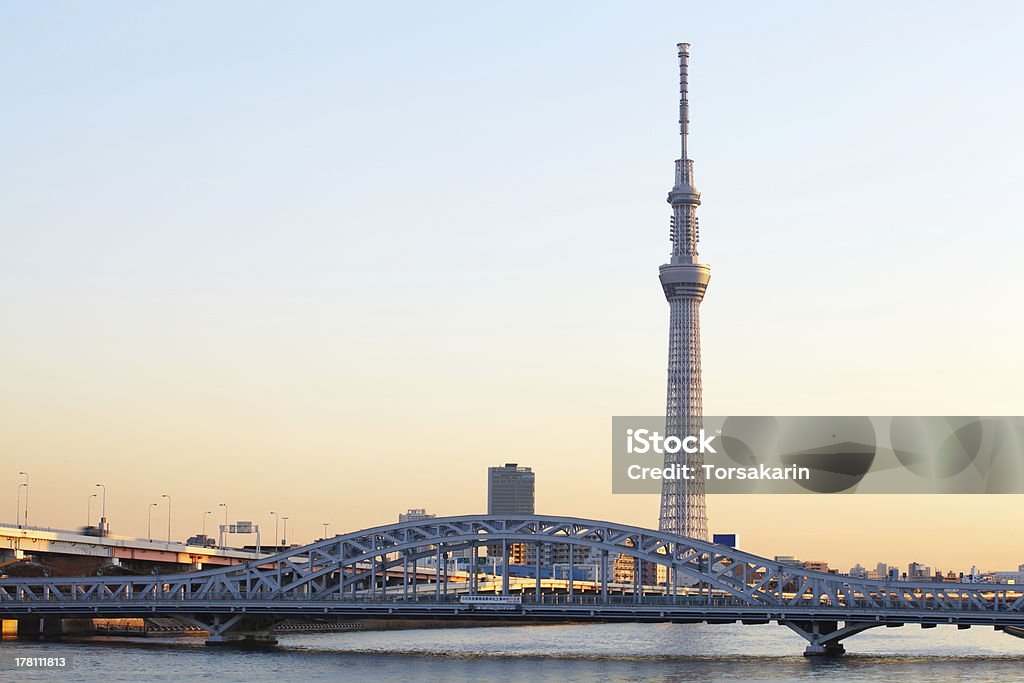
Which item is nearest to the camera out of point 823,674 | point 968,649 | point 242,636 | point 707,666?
point 823,674

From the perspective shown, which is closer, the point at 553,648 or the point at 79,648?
the point at 79,648

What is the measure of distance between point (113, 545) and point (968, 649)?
84.6 m

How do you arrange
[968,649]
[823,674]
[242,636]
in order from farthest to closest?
[968,649] < [242,636] < [823,674]

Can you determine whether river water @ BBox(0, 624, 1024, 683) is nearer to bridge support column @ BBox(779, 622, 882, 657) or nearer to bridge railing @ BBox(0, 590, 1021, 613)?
bridge support column @ BBox(779, 622, 882, 657)

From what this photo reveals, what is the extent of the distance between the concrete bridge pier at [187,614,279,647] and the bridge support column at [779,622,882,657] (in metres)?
43.8

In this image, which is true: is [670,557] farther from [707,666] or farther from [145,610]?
[145,610]

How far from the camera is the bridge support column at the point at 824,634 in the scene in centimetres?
12812

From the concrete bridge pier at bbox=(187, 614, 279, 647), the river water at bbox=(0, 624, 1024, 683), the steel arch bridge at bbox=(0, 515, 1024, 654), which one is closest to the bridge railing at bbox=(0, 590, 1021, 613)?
the steel arch bridge at bbox=(0, 515, 1024, 654)

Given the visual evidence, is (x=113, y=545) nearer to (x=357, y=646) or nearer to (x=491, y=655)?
(x=357, y=646)

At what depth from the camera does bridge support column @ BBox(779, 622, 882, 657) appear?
128125mm

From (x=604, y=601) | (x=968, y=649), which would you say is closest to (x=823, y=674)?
(x=604, y=601)

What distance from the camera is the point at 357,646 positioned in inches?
5645

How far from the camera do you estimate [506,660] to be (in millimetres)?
124812

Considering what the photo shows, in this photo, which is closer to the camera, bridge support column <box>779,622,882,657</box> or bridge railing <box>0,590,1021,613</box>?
bridge railing <box>0,590,1021,613</box>
